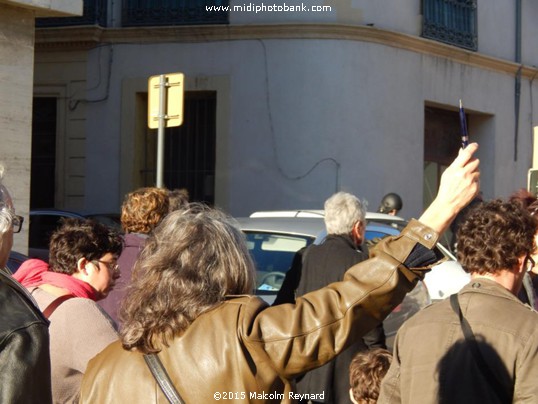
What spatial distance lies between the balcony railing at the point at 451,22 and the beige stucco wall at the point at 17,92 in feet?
33.8

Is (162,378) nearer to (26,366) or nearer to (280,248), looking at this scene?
(26,366)

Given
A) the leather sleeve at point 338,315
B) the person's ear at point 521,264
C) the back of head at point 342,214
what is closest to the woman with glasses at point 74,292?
the leather sleeve at point 338,315

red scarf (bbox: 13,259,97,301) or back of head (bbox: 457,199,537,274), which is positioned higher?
back of head (bbox: 457,199,537,274)

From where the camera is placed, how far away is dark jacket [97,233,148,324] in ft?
17.7

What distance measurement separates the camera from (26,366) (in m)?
2.75

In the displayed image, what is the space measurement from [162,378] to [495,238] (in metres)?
1.41

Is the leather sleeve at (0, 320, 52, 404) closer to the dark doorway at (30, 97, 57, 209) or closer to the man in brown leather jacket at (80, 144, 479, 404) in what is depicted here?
the man in brown leather jacket at (80, 144, 479, 404)

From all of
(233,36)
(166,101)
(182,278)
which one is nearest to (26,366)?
(182,278)

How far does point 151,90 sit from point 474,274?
578 cm

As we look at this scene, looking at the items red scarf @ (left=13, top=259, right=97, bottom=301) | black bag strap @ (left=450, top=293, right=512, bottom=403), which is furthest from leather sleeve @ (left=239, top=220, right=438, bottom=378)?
red scarf @ (left=13, top=259, right=97, bottom=301)

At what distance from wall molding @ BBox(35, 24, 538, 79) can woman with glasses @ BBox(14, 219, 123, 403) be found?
12.4m

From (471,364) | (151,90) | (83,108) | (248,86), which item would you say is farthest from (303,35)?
(471,364)

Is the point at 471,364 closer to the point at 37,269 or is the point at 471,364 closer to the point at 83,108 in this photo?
the point at 37,269

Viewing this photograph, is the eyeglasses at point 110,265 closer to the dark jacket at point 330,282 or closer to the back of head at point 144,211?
the back of head at point 144,211
